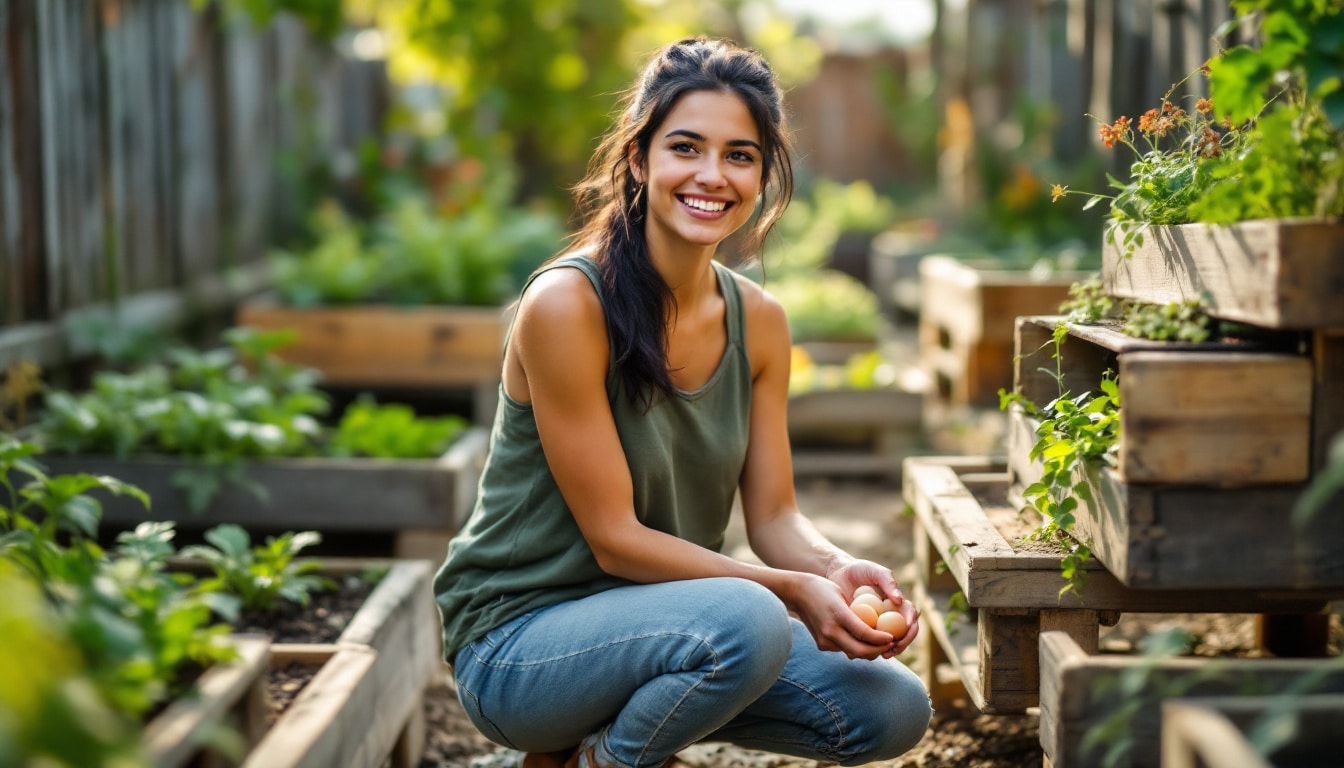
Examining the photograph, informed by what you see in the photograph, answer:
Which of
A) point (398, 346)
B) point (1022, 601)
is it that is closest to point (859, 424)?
point (398, 346)

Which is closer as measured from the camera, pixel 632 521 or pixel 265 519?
pixel 632 521

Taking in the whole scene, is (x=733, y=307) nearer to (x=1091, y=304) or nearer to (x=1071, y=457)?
(x=1091, y=304)

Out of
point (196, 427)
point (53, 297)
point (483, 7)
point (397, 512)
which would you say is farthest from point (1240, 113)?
point (483, 7)

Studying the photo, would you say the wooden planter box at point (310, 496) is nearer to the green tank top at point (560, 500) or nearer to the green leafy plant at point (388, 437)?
the green leafy plant at point (388, 437)

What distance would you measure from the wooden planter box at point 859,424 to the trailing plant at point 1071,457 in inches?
116

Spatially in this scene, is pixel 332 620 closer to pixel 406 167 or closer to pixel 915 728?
pixel 915 728

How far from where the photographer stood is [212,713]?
155 centimetres

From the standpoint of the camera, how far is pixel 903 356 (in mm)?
7984

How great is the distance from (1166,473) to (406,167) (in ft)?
25.3

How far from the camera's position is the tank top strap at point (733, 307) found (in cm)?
251

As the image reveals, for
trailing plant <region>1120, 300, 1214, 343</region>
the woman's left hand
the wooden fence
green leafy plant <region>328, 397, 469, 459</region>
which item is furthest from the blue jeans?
the wooden fence

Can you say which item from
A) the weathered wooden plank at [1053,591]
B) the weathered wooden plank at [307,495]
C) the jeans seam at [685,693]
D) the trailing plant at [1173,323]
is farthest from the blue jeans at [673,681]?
the weathered wooden plank at [307,495]

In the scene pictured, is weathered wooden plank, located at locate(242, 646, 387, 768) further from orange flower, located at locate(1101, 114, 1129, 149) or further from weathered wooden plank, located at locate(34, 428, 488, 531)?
orange flower, located at locate(1101, 114, 1129, 149)

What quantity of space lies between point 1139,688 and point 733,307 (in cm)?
111
